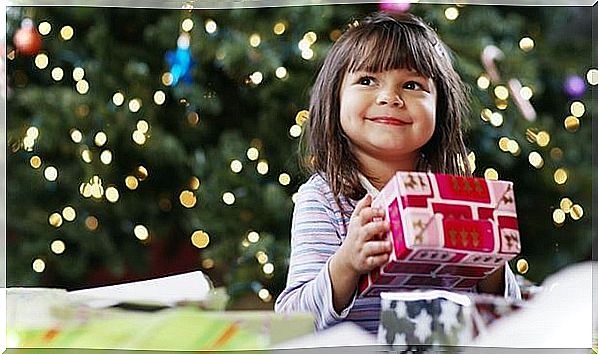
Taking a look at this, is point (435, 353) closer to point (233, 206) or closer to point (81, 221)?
point (233, 206)

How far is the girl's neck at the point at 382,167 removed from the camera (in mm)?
1889

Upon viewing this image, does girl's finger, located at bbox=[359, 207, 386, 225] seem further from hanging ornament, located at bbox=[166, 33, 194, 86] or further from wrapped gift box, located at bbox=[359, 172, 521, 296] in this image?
hanging ornament, located at bbox=[166, 33, 194, 86]

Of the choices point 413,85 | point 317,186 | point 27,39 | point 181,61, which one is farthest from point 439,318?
point 27,39

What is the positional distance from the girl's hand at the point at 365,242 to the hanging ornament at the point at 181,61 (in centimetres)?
46

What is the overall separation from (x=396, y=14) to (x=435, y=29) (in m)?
0.09

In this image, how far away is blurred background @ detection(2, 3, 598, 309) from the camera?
1.92m

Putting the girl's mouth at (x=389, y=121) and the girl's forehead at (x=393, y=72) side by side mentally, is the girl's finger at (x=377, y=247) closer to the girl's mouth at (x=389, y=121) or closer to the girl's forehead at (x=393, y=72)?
the girl's mouth at (x=389, y=121)

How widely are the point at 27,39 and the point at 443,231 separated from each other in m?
0.96

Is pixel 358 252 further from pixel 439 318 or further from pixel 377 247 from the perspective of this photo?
pixel 439 318

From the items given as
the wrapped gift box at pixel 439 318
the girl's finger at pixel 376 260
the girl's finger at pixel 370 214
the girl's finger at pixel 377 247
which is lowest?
the wrapped gift box at pixel 439 318

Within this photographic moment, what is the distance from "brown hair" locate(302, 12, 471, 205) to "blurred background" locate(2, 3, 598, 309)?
0.02 meters

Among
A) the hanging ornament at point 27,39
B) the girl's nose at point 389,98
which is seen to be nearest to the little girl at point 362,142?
the girl's nose at point 389,98

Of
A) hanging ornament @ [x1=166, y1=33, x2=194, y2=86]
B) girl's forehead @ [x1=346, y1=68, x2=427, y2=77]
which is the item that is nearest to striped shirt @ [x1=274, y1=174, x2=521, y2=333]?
girl's forehead @ [x1=346, y1=68, x2=427, y2=77]

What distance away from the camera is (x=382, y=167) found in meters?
1.90
